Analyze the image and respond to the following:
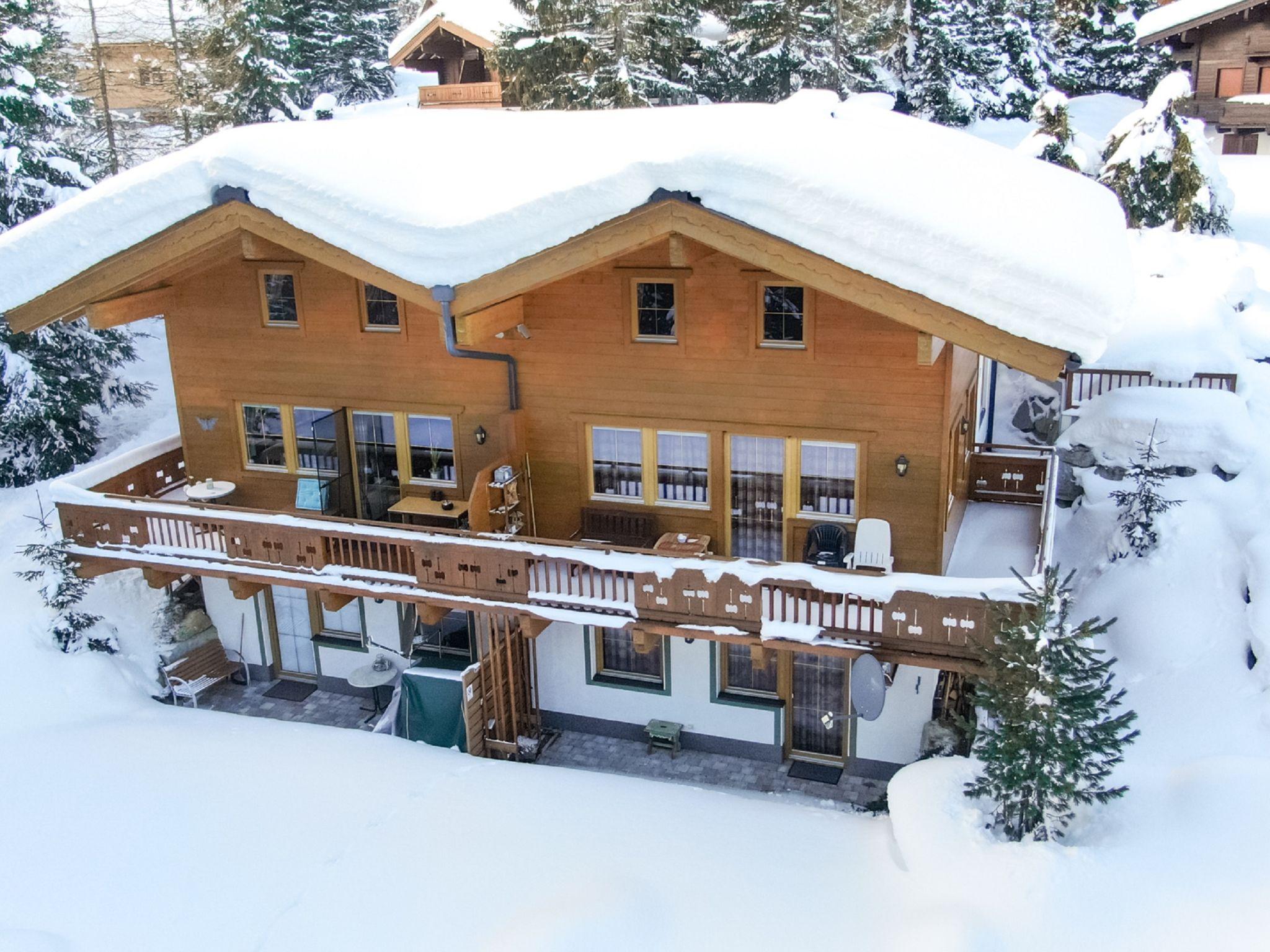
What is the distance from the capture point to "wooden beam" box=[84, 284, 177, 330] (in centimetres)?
1638

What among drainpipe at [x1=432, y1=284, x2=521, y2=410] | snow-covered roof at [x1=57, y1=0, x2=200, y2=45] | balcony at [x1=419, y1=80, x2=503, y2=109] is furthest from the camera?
snow-covered roof at [x1=57, y1=0, x2=200, y2=45]

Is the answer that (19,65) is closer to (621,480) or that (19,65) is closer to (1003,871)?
(621,480)

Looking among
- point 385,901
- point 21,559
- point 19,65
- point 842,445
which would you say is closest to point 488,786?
point 385,901

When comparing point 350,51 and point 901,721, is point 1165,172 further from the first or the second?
point 350,51

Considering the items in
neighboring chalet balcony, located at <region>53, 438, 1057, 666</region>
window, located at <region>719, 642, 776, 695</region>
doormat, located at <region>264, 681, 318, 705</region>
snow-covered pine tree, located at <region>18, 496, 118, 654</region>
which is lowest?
doormat, located at <region>264, 681, 318, 705</region>

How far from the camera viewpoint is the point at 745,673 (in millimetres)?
16203

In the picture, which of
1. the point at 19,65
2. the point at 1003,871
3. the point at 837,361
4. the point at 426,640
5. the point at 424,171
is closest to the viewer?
the point at 1003,871

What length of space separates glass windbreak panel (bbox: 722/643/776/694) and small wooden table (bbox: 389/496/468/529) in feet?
15.1

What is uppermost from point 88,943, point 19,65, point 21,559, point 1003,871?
point 19,65

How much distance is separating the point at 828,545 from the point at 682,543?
6.91 ft

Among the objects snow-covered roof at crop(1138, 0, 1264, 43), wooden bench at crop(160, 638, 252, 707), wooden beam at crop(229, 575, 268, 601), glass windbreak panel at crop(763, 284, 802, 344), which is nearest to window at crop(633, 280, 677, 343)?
glass windbreak panel at crop(763, 284, 802, 344)

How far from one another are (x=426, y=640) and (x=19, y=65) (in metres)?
16.3

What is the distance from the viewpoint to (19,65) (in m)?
23.3

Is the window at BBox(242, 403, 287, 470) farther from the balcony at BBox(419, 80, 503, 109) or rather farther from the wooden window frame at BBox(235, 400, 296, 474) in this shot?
the balcony at BBox(419, 80, 503, 109)
